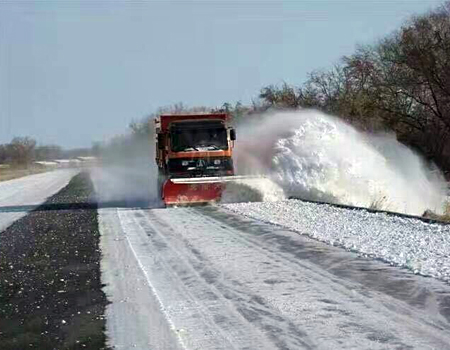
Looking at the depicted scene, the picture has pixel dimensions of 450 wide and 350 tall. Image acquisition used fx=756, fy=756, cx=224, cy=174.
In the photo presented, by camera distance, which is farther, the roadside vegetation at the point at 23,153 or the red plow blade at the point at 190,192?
the roadside vegetation at the point at 23,153

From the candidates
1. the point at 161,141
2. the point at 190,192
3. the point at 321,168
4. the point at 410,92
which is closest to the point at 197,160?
the point at 190,192

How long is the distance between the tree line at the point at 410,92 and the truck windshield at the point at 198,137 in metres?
17.4

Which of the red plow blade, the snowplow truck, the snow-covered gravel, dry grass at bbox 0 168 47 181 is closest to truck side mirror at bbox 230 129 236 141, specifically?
the snowplow truck

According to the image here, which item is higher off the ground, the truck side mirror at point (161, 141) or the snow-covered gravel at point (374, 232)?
the truck side mirror at point (161, 141)

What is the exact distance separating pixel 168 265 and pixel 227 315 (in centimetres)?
384

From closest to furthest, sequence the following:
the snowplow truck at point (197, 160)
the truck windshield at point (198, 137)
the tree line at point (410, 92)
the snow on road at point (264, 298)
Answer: the snow on road at point (264, 298), the snowplow truck at point (197, 160), the truck windshield at point (198, 137), the tree line at point (410, 92)

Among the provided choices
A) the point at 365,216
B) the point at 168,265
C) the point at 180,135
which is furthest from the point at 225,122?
the point at 168,265

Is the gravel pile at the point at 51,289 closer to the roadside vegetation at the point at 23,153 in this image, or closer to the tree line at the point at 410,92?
the tree line at the point at 410,92

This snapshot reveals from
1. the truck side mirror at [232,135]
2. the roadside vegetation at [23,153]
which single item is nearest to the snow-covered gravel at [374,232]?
the truck side mirror at [232,135]

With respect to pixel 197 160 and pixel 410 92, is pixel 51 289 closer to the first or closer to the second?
pixel 197 160

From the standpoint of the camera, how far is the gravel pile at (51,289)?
7539 millimetres

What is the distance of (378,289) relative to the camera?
9188mm

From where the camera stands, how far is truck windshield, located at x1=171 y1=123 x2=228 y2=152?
24.2 metres

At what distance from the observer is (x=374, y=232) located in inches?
579
